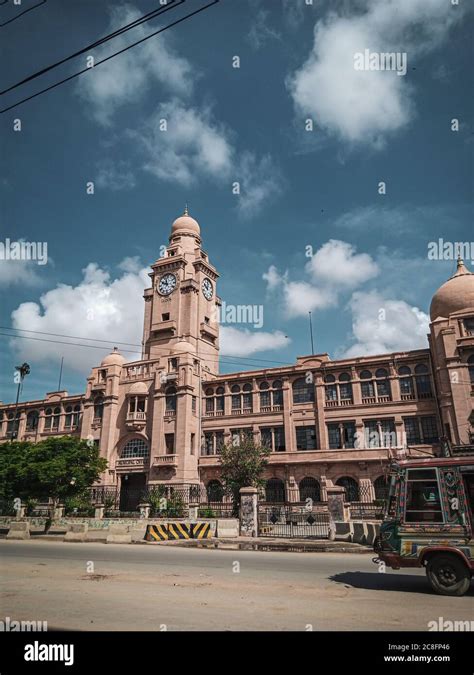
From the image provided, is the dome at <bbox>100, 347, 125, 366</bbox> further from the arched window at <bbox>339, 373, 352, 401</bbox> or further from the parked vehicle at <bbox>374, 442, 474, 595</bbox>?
the parked vehicle at <bbox>374, 442, 474, 595</bbox>

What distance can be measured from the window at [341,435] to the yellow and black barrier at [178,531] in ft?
58.2

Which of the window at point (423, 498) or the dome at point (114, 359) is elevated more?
the dome at point (114, 359)

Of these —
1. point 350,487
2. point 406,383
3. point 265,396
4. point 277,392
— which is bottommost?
point 350,487

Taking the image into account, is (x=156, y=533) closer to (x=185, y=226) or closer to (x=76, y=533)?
(x=76, y=533)

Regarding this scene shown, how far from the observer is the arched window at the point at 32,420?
2055 inches

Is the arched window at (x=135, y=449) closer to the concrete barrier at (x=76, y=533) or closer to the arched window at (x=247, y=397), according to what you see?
the arched window at (x=247, y=397)

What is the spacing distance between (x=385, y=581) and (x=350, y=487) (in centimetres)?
2432

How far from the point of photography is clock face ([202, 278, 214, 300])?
48250 mm

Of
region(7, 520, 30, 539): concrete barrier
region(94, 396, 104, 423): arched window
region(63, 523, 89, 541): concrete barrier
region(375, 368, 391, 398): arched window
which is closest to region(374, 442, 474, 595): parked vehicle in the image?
region(63, 523, 89, 541): concrete barrier

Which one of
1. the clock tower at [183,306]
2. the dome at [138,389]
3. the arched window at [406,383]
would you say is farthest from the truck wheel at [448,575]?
the dome at [138,389]

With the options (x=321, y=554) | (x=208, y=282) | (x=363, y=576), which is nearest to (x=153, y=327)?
(x=208, y=282)

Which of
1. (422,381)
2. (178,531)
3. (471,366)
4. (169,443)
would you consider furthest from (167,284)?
(178,531)

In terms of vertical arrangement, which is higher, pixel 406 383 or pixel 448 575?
pixel 406 383

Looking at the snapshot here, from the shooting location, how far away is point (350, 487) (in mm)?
33125
